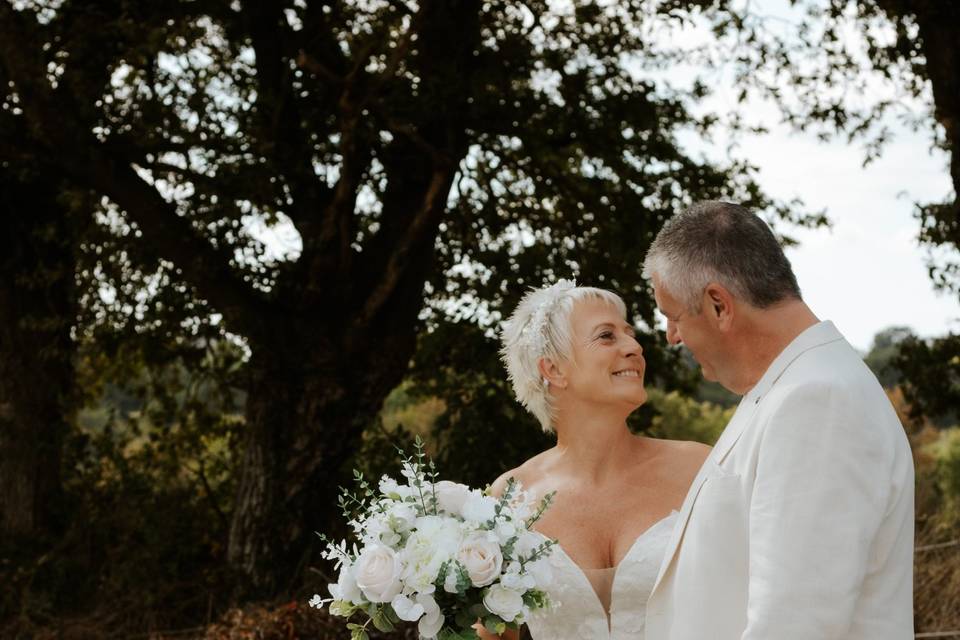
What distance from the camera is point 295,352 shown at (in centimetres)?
888

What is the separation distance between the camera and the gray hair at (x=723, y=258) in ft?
7.63

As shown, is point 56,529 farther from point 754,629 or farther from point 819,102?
point 754,629

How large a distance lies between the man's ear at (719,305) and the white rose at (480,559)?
3.24 feet

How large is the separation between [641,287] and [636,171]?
3.17 feet

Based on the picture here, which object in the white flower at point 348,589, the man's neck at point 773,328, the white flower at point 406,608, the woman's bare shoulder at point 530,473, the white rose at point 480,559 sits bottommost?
the white flower at point 406,608

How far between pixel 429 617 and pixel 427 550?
0.59ft

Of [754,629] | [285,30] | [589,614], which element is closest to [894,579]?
[754,629]

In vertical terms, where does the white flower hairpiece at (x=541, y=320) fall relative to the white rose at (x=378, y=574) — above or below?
→ above

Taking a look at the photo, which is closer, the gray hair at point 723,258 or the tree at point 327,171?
the gray hair at point 723,258

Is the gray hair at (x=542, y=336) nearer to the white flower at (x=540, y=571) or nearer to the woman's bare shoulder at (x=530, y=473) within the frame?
the woman's bare shoulder at (x=530, y=473)

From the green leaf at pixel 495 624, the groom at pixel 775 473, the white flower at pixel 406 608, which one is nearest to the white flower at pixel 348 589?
the white flower at pixel 406 608

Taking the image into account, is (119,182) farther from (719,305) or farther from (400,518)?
(719,305)

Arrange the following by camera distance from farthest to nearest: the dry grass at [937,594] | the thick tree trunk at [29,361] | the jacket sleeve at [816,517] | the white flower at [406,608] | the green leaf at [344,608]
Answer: the thick tree trunk at [29,361], the dry grass at [937,594], the green leaf at [344,608], the white flower at [406,608], the jacket sleeve at [816,517]

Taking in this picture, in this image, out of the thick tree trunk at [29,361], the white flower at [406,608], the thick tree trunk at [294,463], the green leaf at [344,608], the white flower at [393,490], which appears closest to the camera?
the white flower at [406,608]
